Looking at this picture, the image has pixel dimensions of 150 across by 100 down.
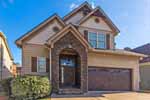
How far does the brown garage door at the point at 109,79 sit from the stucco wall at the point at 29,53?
4.66 metres

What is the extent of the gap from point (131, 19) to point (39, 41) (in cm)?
863

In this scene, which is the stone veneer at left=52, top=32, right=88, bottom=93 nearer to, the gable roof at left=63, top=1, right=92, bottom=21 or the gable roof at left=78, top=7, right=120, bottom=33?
the gable roof at left=78, top=7, right=120, bottom=33

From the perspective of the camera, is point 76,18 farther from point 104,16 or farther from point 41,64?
point 41,64

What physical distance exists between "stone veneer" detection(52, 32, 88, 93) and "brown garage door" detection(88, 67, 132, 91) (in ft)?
7.10

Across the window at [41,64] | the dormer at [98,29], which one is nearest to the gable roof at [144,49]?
the dormer at [98,29]

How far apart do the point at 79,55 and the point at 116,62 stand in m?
5.16

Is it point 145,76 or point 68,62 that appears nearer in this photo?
point 68,62

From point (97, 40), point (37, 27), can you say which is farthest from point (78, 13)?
point (37, 27)

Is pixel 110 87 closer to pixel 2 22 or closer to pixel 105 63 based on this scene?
pixel 105 63

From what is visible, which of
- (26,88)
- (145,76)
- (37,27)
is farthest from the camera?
(145,76)

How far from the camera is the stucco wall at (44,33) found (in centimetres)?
2062

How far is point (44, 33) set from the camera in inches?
833

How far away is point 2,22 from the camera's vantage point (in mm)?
25328

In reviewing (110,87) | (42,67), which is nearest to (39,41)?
(42,67)
